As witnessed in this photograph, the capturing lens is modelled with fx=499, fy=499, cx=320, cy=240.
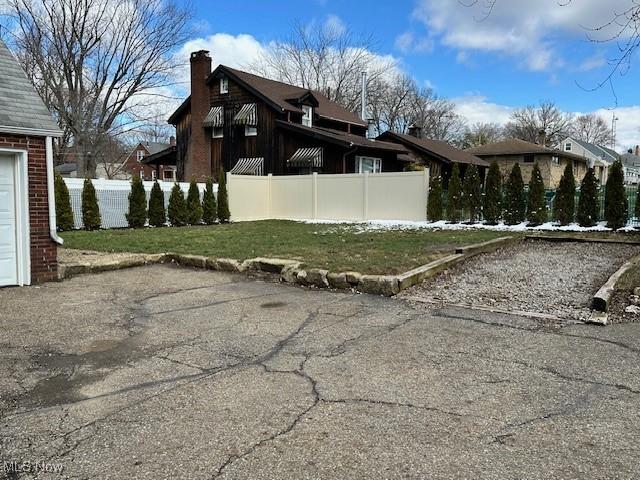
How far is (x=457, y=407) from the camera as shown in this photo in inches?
129

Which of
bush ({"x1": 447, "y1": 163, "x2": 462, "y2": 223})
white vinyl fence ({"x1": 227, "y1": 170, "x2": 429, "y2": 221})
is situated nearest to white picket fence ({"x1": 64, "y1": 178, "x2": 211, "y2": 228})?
white vinyl fence ({"x1": 227, "y1": 170, "x2": 429, "y2": 221})

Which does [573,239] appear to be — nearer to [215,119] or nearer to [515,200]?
[515,200]

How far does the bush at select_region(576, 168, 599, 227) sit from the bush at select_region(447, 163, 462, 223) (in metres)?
3.55

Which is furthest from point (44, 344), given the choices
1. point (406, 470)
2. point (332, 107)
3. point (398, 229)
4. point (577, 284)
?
point (332, 107)

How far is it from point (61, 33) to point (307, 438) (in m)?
30.9

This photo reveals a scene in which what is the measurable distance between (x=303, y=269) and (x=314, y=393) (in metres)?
4.14

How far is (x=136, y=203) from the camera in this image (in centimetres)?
1670

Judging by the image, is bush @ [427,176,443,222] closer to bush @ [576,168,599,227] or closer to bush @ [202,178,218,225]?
bush @ [576,168,599,227]

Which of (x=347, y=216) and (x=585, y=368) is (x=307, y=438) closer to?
(x=585, y=368)

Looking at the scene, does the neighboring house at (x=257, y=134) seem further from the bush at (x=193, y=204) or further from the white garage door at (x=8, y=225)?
the white garage door at (x=8, y=225)

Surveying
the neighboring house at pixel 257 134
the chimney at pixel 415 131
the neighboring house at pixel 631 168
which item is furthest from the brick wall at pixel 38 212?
the neighboring house at pixel 631 168

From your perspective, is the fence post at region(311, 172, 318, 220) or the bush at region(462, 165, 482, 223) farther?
the fence post at region(311, 172, 318, 220)

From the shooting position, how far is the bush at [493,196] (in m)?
15.8

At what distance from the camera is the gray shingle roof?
701cm
